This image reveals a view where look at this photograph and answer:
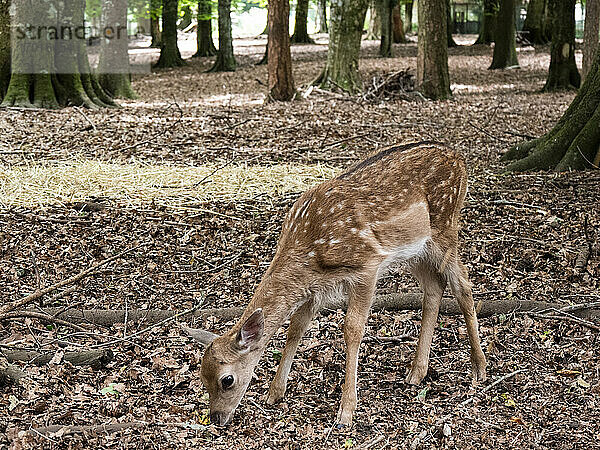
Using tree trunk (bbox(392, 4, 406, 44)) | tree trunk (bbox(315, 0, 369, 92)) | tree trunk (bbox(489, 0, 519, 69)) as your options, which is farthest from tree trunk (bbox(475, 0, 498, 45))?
tree trunk (bbox(315, 0, 369, 92))

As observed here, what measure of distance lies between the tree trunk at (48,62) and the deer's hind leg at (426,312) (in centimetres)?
1054

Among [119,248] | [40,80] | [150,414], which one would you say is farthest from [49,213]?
[40,80]

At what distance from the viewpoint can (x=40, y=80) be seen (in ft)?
46.3

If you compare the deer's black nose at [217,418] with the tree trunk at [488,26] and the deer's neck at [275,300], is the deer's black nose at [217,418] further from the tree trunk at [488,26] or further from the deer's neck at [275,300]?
the tree trunk at [488,26]

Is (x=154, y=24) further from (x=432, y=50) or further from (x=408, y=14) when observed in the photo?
(x=432, y=50)

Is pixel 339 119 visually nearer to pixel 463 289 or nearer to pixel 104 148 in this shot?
pixel 104 148

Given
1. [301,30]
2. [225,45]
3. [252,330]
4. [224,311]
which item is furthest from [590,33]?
[301,30]

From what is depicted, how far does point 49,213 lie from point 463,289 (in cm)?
447

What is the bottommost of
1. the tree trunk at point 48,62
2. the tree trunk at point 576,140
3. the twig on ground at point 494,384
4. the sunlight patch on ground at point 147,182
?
the twig on ground at point 494,384

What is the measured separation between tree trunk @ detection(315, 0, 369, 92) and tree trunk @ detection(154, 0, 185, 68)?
41.0 ft

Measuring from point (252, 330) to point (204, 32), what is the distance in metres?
29.1

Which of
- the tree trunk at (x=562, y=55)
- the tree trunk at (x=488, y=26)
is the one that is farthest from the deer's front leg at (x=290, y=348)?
the tree trunk at (x=488, y=26)

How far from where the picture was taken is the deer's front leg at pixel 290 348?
470 cm

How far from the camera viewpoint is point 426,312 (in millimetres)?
5047
